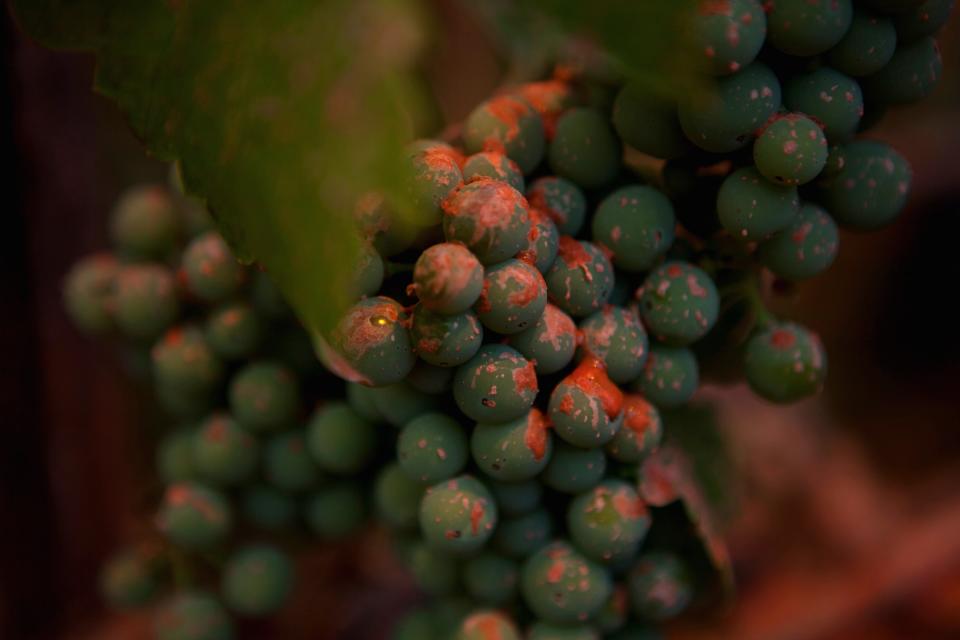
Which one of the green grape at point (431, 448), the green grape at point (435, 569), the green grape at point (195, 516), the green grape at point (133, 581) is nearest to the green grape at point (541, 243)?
the green grape at point (431, 448)

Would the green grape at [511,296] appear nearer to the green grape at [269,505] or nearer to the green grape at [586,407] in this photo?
the green grape at [586,407]

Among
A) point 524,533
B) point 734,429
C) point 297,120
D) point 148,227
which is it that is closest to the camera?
point 297,120

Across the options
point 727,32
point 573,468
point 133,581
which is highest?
point 727,32

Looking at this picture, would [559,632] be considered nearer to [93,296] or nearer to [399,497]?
[399,497]

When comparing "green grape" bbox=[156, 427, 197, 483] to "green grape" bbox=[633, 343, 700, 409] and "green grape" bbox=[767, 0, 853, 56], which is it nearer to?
"green grape" bbox=[633, 343, 700, 409]

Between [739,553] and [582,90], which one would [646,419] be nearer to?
[582,90]

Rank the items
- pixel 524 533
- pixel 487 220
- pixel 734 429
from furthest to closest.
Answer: pixel 734 429
pixel 524 533
pixel 487 220

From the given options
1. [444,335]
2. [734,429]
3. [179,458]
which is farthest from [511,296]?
[734,429]
